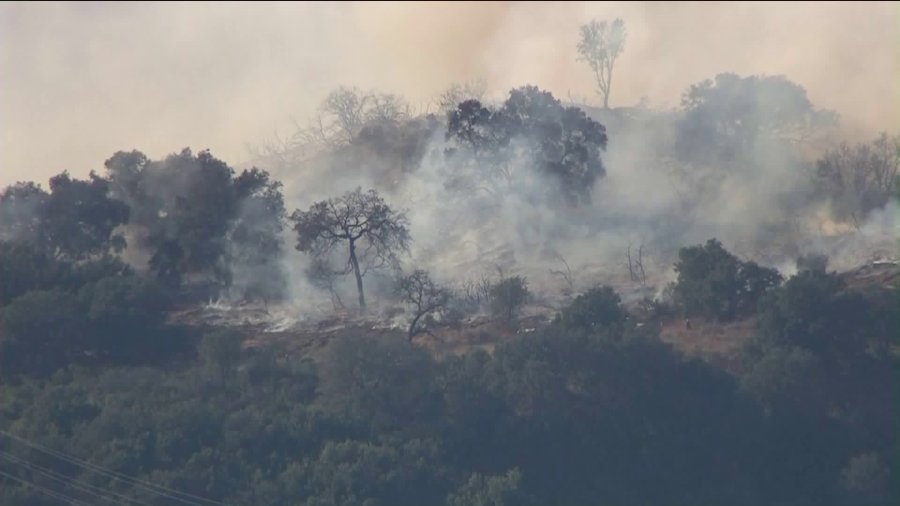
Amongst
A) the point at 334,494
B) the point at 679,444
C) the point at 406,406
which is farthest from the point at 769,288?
the point at 334,494

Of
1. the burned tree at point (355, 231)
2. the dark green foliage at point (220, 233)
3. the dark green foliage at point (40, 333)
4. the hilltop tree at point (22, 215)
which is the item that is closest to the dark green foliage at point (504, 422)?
the dark green foliage at point (40, 333)

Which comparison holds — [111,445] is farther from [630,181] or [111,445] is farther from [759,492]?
[630,181]

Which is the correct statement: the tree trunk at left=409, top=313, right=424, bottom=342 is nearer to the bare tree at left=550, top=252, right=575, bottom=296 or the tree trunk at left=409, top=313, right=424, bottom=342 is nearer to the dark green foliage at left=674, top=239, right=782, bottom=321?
the bare tree at left=550, top=252, right=575, bottom=296

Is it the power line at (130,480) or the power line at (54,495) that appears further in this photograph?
the power line at (130,480)

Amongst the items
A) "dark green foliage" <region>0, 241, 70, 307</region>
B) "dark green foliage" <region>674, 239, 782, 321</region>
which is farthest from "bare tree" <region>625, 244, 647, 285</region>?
"dark green foliage" <region>0, 241, 70, 307</region>

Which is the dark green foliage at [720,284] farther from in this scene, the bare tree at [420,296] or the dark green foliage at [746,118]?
the dark green foliage at [746,118]

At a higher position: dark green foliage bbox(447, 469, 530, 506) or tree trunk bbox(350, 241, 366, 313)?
tree trunk bbox(350, 241, 366, 313)

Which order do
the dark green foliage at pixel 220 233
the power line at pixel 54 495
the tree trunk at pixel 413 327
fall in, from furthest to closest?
the dark green foliage at pixel 220 233
the tree trunk at pixel 413 327
the power line at pixel 54 495
